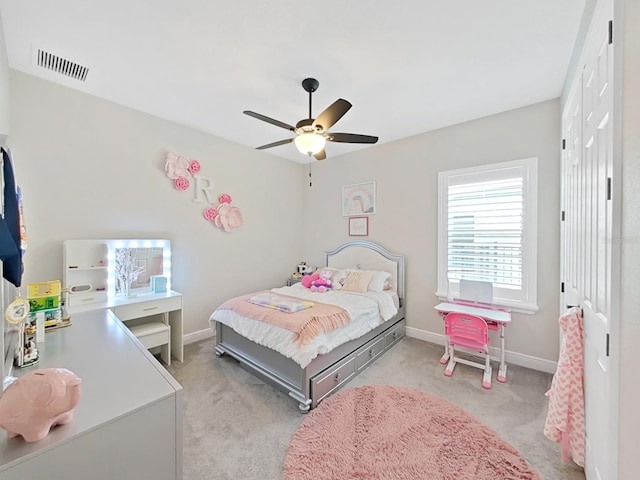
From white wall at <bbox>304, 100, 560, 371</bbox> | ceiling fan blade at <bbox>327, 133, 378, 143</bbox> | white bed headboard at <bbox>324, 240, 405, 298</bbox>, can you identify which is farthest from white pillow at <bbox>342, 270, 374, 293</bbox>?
ceiling fan blade at <bbox>327, 133, 378, 143</bbox>


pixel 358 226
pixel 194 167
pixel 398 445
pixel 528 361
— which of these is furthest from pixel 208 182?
pixel 528 361

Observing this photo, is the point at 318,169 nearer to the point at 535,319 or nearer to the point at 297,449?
the point at 535,319

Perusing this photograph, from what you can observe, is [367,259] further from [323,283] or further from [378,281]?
[323,283]

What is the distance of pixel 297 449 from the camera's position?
1710 millimetres

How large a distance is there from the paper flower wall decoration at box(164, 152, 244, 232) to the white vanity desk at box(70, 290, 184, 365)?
3.59 feet

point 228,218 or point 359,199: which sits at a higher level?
point 359,199

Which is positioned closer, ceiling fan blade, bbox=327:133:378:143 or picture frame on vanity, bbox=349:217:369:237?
ceiling fan blade, bbox=327:133:378:143

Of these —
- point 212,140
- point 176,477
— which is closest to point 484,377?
point 176,477

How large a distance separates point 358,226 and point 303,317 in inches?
85.5

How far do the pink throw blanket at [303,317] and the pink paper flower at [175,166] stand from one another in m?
1.73

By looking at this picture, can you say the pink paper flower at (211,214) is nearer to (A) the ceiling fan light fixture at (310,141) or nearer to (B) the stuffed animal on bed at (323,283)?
(B) the stuffed animal on bed at (323,283)

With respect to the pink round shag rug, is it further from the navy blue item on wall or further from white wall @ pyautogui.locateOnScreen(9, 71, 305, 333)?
white wall @ pyautogui.locateOnScreen(9, 71, 305, 333)

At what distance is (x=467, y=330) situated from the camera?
262cm

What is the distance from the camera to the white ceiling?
1.65 meters
